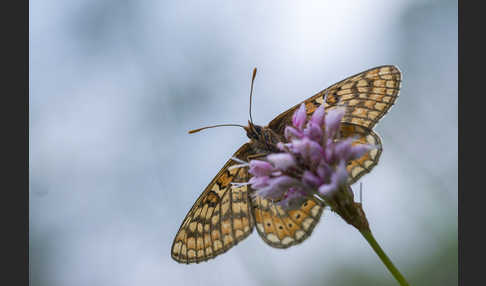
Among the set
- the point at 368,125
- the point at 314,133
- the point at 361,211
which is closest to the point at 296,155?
the point at 314,133

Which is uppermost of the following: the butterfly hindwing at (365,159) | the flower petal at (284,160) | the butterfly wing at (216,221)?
the flower petal at (284,160)

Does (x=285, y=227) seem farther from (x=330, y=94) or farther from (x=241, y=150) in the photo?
(x=330, y=94)

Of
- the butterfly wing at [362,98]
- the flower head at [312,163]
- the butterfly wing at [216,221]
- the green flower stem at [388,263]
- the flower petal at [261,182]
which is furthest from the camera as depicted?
the butterfly wing at [216,221]

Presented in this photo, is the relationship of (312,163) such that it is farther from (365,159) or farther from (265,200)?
(265,200)

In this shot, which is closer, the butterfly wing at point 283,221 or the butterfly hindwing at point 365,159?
the butterfly hindwing at point 365,159

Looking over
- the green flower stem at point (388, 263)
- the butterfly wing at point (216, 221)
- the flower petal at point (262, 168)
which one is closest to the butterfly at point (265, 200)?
the butterfly wing at point (216, 221)

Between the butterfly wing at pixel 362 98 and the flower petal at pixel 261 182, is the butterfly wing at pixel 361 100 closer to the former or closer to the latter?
the butterfly wing at pixel 362 98

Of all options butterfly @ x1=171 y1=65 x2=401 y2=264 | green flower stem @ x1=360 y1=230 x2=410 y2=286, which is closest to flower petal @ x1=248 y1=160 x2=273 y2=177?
butterfly @ x1=171 y1=65 x2=401 y2=264
